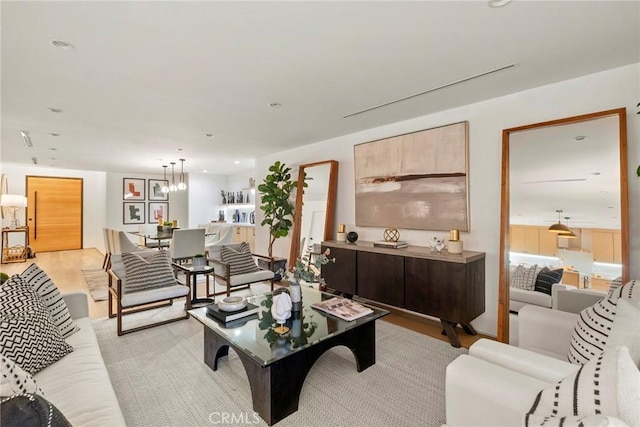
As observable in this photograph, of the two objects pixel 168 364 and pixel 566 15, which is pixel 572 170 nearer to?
pixel 566 15

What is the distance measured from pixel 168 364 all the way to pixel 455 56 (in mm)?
3299

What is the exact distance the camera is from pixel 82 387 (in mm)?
1513

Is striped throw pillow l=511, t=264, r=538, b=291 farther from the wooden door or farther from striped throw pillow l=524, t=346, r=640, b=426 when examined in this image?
the wooden door

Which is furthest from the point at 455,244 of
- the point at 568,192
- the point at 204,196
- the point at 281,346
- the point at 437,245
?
the point at 204,196

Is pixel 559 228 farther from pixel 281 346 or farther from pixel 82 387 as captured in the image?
Answer: pixel 82 387

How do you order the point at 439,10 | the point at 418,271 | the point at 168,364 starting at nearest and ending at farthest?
the point at 439,10
the point at 168,364
the point at 418,271

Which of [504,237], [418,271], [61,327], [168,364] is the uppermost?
[504,237]

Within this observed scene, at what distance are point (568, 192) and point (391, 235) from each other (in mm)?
1828

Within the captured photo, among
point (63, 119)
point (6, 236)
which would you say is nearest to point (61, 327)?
point (63, 119)

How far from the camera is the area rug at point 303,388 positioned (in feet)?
6.23

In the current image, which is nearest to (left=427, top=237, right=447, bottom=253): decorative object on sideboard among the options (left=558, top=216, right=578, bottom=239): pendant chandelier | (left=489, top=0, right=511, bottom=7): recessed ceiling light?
(left=558, top=216, right=578, bottom=239): pendant chandelier

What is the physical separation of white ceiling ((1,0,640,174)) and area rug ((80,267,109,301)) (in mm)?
2414

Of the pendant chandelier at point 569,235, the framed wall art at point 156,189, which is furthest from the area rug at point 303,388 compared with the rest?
the framed wall art at point 156,189

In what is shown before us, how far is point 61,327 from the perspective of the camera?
2062mm
